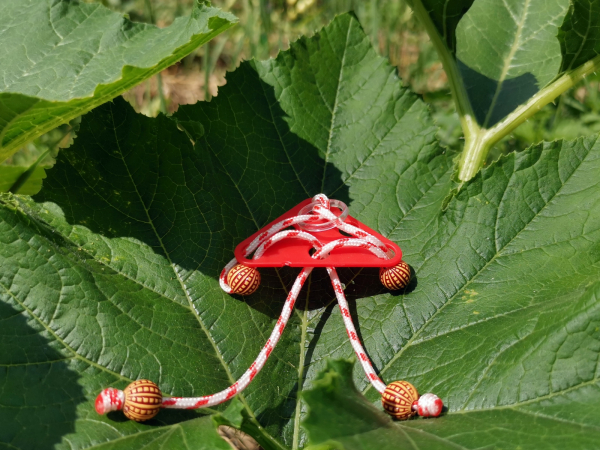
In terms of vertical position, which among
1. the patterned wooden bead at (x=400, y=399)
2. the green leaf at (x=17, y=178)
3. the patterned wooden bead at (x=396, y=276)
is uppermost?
the green leaf at (x=17, y=178)

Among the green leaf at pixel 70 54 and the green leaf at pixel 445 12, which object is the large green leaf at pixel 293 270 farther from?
the green leaf at pixel 445 12

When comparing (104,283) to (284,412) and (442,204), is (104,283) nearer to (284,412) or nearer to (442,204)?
(284,412)

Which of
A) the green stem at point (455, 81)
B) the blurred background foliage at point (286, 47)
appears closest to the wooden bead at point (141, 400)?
the blurred background foliage at point (286, 47)

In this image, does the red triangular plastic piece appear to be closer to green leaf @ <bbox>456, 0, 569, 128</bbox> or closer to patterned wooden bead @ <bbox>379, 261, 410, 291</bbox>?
patterned wooden bead @ <bbox>379, 261, 410, 291</bbox>

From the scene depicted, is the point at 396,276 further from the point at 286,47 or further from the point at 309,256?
the point at 286,47

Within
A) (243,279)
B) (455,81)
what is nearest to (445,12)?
(455,81)
